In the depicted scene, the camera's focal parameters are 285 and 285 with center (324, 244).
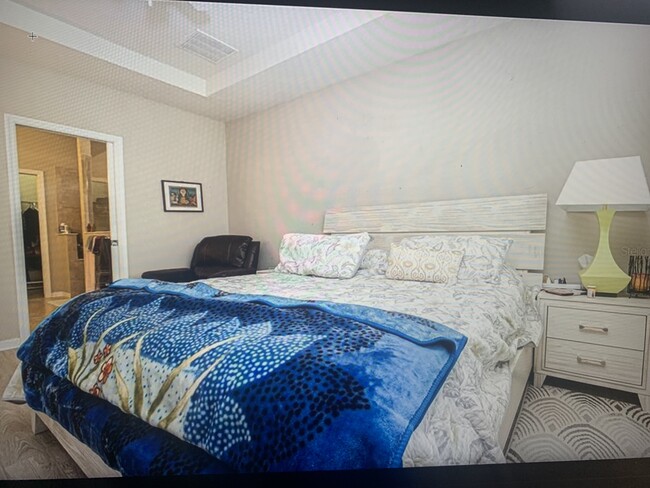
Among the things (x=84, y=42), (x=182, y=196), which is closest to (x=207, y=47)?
(x=84, y=42)

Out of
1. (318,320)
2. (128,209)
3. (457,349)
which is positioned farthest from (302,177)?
(457,349)

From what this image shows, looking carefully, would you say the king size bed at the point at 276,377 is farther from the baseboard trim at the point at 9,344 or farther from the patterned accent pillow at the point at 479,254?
the patterned accent pillow at the point at 479,254

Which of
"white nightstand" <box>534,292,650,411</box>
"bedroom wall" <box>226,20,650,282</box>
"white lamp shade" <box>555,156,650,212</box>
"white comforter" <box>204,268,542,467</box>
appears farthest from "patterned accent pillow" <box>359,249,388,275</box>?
"white lamp shade" <box>555,156,650,212</box>

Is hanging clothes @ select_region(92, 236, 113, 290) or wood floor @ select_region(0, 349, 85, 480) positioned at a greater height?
hanging clothes @ select_region(92, 236, 113, 290)

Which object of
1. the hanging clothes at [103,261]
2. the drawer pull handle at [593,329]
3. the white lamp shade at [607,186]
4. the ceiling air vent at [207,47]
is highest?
the ceiling air vent at [207,47]

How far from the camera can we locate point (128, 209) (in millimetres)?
1371

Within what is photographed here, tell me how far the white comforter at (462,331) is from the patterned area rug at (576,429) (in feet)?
0.97

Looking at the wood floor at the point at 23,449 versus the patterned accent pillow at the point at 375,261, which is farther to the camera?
the patterned accent pillow at the point at 375,261

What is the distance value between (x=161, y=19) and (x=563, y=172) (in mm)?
2092

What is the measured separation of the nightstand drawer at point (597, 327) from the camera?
131cm

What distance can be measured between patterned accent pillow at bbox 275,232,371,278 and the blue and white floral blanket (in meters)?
0.95

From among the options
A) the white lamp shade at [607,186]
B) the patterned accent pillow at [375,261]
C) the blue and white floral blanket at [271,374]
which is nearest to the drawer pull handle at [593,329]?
the white lamp shade at [607,186]

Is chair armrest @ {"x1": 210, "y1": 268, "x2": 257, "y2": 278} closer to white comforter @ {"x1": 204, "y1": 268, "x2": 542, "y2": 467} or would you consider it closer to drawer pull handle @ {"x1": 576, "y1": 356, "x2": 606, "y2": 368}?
white comforter @ {"x1": 204, "y1": 268, "x2": 542, "y2": 467}

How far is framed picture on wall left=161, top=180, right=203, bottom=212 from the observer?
1612 mm
